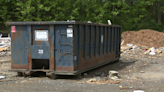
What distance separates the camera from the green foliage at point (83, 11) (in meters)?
36.2

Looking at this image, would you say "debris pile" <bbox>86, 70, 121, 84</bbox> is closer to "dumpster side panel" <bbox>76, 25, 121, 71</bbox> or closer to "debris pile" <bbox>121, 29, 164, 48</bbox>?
"dumpster side panel" <bbox>76, 25, 121, 71</bbox>

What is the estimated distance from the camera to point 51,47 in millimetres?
7980

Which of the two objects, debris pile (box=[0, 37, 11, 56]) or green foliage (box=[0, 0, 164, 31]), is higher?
green foliage (box=[0, 0, 164, 31])

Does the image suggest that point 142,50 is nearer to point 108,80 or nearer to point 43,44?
point 108,80

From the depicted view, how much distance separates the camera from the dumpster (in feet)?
25.8

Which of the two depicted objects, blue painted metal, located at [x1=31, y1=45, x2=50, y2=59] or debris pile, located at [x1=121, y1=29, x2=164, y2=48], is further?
debris pile, located at [x1=121, y1=29, x2=164, y2=48]

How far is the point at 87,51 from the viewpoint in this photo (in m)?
8.84

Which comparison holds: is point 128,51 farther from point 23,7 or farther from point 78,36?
point 23,7

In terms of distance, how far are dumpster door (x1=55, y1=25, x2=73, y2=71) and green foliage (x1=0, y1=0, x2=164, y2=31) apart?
27.8 meters

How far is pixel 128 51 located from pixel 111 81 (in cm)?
1069

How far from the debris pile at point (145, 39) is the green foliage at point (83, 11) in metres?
13.9

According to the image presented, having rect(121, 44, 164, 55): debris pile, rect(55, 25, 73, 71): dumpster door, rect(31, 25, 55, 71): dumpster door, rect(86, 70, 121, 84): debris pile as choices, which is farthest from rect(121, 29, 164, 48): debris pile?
rect(31, 25, 55, 71): dumpster door

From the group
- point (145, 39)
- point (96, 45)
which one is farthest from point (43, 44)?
point (145, 39)

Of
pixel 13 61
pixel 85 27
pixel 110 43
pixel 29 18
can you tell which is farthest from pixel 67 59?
pixel 29 18
